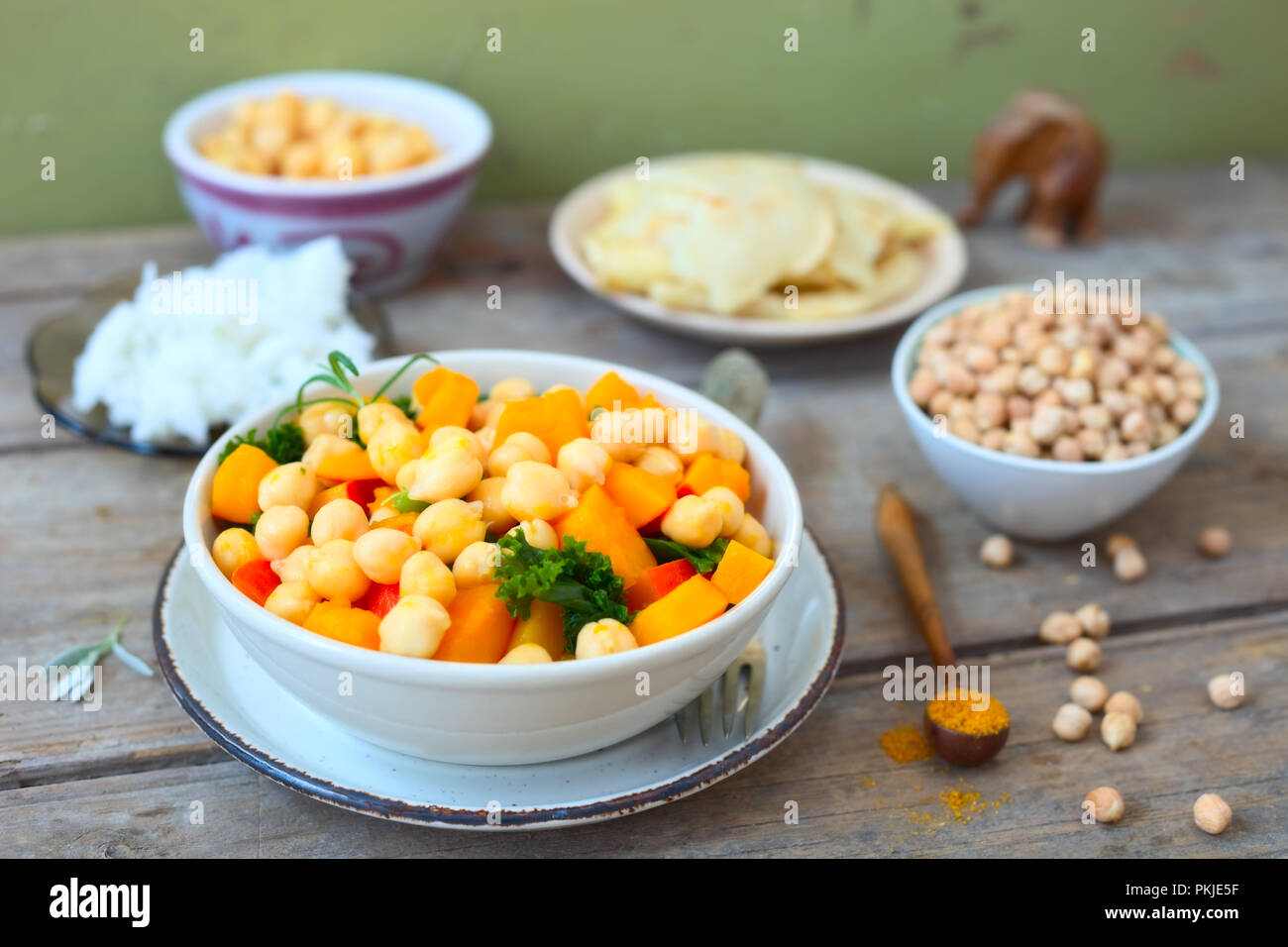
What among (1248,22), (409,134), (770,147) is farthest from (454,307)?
(1248,22)

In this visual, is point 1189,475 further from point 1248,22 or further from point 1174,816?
point 1248,22

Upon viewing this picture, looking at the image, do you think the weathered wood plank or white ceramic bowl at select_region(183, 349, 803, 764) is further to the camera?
the weathered wood plank

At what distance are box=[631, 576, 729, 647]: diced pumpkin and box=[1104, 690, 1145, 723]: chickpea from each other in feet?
1.68

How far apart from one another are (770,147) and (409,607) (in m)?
1.88

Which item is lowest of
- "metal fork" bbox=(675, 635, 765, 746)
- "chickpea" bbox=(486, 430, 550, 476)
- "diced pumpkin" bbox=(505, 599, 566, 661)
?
"metal fork" bbox=(675, 635, 765, 746)

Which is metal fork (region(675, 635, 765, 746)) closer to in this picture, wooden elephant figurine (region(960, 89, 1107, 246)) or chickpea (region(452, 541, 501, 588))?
chickpea (region(452, 541, 501, 588))

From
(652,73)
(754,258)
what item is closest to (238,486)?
(754,258)

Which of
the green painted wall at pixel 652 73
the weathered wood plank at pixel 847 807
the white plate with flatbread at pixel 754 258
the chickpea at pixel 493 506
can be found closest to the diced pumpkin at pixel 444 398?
the chickpea at pixel 493 506

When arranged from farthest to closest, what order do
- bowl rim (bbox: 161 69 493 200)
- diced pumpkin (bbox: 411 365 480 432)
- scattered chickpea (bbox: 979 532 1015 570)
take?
bowl rim (bbox: 161 69 493 200) < scattered chickpea (bbox: 979 532 1015 570) < diced pumpkin (bbox: 411 365 480 432)

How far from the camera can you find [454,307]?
6.76ft

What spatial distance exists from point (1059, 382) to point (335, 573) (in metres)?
0.96

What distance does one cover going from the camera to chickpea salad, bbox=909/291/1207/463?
1.42 meters

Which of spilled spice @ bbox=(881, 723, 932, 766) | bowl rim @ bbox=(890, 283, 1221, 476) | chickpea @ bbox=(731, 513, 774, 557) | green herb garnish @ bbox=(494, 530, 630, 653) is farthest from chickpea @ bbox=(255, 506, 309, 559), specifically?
bowl rim @ bbox=(890, 283, 1221, 476)

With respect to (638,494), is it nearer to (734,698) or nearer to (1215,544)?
(734,698)
